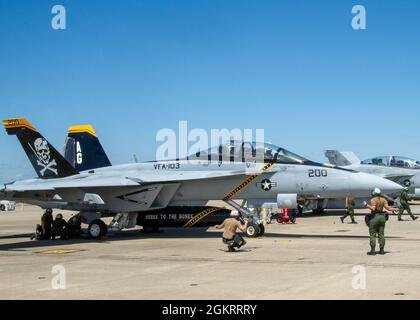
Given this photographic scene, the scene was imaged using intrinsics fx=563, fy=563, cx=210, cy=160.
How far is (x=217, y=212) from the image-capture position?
17.3 metres

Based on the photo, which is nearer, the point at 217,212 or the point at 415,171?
the point at 217,212

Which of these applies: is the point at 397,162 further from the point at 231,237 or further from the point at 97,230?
the point at 231,237

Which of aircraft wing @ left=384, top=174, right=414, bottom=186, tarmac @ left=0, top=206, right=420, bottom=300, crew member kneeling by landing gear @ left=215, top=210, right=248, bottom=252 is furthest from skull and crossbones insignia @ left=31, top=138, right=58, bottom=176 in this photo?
aircraft wing @ left=384, top=174, right=414, bottom=186

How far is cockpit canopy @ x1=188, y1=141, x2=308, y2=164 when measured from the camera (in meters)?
16.5

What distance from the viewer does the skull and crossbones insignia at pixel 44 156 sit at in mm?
19078

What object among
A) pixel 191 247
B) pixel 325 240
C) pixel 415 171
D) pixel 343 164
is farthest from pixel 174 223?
pixel 343 164

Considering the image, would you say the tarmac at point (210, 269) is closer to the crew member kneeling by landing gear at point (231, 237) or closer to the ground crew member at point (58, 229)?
the crew member kneeling by landing gear at point (231, 237)

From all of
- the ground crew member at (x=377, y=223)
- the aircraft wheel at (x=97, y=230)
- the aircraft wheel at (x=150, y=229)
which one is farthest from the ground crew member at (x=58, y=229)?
the ground crew member at (x=377, y=223)

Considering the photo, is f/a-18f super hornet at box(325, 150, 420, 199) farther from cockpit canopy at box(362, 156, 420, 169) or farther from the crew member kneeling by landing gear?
the crew member kneeling by landing gear

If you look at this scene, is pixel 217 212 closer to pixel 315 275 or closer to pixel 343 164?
pixel 315 275

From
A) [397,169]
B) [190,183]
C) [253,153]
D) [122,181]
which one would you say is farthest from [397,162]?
[122,181]

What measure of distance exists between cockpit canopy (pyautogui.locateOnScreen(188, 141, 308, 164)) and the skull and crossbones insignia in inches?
228
